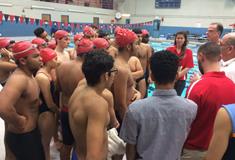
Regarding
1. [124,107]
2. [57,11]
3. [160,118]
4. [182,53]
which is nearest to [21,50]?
[124,107]

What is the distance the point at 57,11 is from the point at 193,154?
67.5 feet

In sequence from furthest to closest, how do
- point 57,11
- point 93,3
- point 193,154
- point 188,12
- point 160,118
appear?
1. point 93,3
2. point 188,12
3. point 57,11
4. point 193,154
5. point 160,118

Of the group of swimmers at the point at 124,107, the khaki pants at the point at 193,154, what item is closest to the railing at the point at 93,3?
the group of swimmers at the point at 124,107

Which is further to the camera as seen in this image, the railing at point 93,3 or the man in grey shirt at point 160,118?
the railing at point 93,3

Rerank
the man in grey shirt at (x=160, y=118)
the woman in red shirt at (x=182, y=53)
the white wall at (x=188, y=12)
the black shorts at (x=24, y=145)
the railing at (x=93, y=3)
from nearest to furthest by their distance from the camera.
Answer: the man in grey shirt at (x=160, y=118), the black shorts at (x=24, y=145), the woman in red shirt at (x=182, y=53), the railing at (x=93, y=3), the white wall at (x=188, y=12)

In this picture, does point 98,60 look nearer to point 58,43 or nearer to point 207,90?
point 207,90

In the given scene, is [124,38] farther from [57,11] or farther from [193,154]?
[57,11]

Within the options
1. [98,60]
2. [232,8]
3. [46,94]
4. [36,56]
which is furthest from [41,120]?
[232,8]

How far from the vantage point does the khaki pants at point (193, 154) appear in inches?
87.5

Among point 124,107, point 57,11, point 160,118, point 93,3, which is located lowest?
point 124,107

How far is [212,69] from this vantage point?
2225 mm

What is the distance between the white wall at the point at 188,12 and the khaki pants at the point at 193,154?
23272mm

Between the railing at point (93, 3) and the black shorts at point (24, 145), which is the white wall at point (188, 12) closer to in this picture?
the railing at point (93, 3)

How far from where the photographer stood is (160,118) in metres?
1.82
